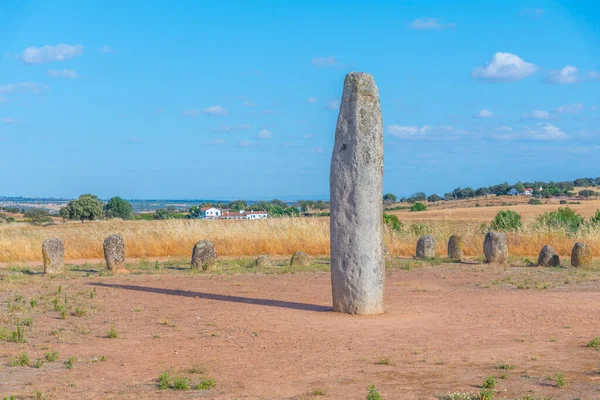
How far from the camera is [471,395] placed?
7594 mm

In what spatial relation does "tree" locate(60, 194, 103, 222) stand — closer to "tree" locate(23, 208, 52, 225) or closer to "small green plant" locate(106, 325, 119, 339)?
"tree" locate(23, 208, 52, 225)

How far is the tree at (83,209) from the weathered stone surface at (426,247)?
128 feet

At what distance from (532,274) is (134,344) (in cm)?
1126

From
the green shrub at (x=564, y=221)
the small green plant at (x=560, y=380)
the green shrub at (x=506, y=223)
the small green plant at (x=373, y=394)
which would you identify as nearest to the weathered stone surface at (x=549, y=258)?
the green shrub at (x=564, y=221)

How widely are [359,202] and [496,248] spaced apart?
377 inches

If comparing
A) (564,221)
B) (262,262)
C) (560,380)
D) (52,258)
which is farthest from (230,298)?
(564,221)

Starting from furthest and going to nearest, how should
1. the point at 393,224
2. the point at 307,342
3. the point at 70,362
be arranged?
the point at 393,224 → the point at 307,342 → the point at 70,362

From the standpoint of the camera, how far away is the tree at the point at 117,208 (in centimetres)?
6655

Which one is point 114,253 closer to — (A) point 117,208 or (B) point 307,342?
(B) point 307,342

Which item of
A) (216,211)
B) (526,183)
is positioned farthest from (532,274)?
(526,183)

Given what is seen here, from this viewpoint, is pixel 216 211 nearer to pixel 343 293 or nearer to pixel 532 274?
pixel 532 274

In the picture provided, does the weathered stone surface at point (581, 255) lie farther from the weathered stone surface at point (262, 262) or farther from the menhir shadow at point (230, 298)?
the menhir shadow at point (230, 298)

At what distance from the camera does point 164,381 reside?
8.32m

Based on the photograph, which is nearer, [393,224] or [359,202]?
[359,202]
